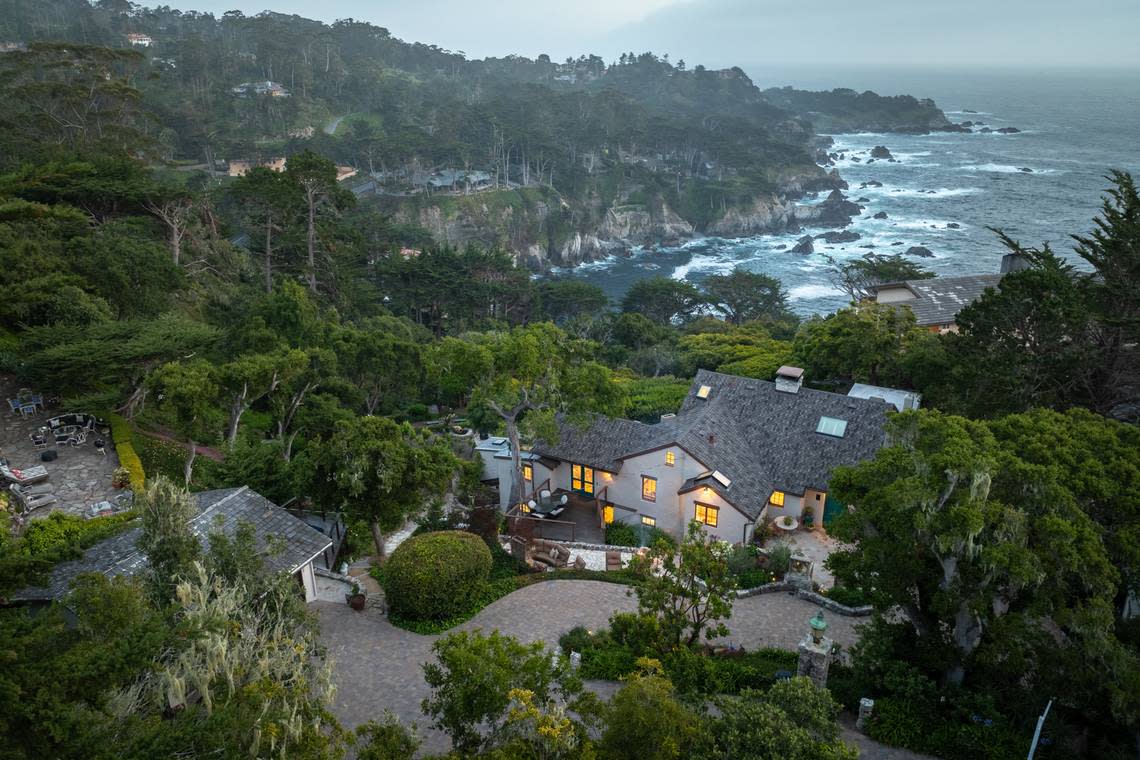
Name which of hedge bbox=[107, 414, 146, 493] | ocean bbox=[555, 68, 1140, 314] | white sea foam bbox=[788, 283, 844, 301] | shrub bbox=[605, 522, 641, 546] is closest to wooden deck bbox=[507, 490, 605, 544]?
shrub bbox=[605, 522, 641, 546]

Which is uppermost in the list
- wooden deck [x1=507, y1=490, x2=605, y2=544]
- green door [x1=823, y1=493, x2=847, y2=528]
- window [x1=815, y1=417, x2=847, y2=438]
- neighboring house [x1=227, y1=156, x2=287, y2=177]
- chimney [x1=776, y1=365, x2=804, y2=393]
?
neighboring house [x1=227, y1=156, x2=287, y2=177]

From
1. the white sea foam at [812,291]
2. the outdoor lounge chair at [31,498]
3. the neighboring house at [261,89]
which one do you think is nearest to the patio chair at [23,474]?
the outdoor lounge chair at [31,498]

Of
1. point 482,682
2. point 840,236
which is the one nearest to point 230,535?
point 482,682

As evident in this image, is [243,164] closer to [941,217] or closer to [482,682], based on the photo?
[941,217]

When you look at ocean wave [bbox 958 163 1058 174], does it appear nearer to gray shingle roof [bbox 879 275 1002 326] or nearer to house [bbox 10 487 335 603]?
gray shingle roof [bbox 879 275 1002 326]

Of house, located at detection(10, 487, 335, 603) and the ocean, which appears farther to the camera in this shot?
the ocean

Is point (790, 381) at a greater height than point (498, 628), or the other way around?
point (790, 381)
